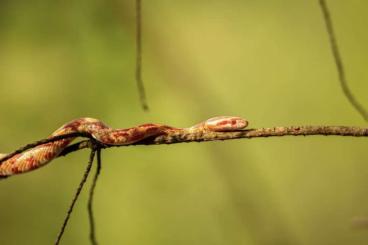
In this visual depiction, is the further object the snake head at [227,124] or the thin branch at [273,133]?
the snake head at [227,124]

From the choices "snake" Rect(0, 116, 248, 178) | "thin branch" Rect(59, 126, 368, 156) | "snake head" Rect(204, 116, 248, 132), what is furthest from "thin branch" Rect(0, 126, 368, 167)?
"snake head" Rect(204, 116, 248, 132)

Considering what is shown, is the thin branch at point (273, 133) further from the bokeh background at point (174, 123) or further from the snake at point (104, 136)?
the bokeh background at point (174, 123)

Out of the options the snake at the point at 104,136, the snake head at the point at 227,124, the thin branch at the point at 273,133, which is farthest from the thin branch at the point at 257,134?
the snake head at the point at 227,124

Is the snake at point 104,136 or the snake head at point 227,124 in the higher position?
the snake at point 104,136

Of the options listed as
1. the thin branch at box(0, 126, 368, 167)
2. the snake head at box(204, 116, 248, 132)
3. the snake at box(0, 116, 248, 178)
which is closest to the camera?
the thin branch at box(0, 126, 368, 167)

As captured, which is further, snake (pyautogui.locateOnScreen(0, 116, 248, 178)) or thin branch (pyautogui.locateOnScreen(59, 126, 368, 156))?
snake (pyautogui.locateOnScreen(0, 116, 248, 178))

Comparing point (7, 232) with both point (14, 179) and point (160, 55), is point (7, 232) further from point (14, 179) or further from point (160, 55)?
point (160, 55)

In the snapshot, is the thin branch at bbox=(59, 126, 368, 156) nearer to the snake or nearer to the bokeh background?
the snake

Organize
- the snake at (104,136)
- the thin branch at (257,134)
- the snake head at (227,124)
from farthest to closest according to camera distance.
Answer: the snake head at (227,124)
the snake at (104,136)
the thin branch at (257,134)

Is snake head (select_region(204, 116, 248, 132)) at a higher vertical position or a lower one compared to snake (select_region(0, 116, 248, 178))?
lower

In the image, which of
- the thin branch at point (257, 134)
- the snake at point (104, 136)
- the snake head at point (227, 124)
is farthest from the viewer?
the snake head at point (227, 124)
